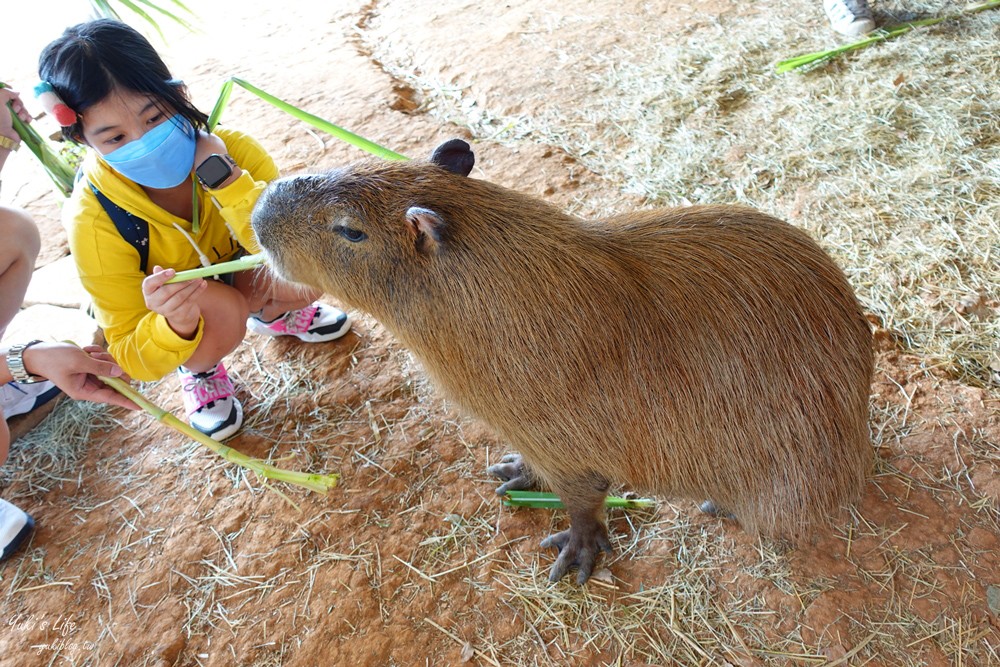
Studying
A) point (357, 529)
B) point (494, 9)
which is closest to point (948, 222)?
point (357, 529)

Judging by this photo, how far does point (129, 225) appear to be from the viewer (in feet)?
7.55

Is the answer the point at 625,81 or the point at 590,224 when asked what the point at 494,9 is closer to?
the point at 625,81

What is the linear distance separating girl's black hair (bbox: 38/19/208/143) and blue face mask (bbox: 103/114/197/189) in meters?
0.10

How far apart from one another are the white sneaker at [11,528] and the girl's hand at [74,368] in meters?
0.57

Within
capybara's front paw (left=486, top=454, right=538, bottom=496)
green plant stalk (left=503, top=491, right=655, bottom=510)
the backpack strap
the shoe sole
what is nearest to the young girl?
the backpack strap

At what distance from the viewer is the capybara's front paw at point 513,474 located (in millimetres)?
2449

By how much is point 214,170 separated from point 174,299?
0.48 meters

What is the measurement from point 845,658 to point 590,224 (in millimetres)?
1526

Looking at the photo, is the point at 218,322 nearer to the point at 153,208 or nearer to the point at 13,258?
the point at 153,208

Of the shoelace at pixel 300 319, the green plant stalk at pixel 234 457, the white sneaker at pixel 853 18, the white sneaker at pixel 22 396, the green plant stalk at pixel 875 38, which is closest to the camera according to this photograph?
the green plant stalk at pixel 234 457

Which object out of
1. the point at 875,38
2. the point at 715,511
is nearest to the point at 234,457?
the point at 715,511

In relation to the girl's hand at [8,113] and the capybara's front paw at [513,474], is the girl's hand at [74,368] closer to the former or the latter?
the girl's hand at [8,113]

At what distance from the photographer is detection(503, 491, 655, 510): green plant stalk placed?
2350mm

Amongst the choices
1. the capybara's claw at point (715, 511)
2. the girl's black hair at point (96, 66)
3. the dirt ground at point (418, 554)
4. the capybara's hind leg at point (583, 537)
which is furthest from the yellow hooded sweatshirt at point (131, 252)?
the capybara's claw at point (715, 511)
